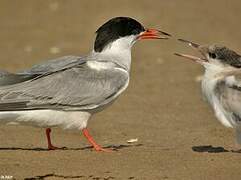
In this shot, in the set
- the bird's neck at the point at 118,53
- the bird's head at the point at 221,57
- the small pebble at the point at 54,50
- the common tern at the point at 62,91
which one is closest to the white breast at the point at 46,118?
the common tern at the point at 62,91

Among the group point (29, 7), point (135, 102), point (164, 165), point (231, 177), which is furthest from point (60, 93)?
point (29, 7)

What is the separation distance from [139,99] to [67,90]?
4297 mm

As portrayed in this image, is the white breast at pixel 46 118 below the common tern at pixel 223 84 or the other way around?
below

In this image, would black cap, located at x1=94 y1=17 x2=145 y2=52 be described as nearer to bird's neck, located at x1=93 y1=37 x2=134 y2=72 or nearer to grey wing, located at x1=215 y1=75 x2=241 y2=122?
bird's neck, located at x1=93 y1=37 x2=134 y2=72

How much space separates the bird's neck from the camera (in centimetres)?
901

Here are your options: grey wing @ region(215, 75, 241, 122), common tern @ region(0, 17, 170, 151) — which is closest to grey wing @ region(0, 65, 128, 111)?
common tern @ region(0, 17, 170, 151)

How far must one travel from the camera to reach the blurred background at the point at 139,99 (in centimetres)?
755

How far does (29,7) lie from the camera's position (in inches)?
793

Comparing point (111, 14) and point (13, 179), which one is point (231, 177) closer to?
point (13, 179)

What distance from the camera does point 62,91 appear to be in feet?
27.7

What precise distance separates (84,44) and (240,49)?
11.5 feet

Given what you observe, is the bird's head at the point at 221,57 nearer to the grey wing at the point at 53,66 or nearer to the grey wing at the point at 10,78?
the grey wing at the point at 53,66

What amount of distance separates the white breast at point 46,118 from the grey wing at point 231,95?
1487mm

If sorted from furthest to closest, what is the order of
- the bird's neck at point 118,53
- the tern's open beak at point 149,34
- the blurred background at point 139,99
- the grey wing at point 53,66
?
the tern's open beak at point 149,34
the bird's neck at point 118,53
the grey wing at point 53,66
the blurred background at point 139,99
